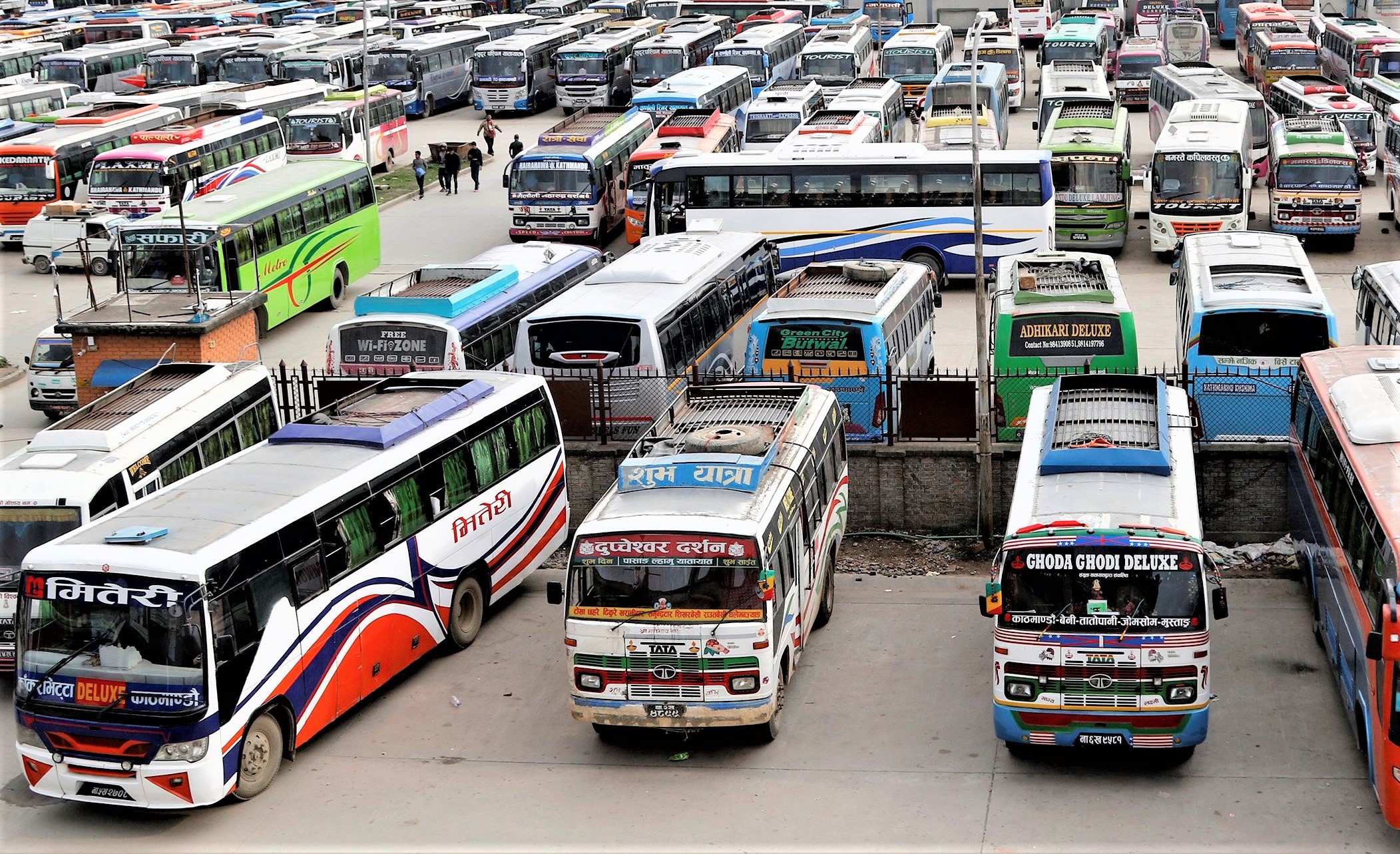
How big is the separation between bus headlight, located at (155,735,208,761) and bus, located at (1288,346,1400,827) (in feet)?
28.4

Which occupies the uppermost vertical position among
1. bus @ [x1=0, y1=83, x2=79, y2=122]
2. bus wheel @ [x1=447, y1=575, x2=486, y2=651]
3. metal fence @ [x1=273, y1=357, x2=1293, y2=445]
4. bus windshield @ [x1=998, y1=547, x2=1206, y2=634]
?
bus @ [x1=0, y1=83, x2=79, y2=122]

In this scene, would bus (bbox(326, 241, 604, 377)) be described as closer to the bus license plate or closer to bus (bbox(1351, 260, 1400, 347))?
the bus license plate

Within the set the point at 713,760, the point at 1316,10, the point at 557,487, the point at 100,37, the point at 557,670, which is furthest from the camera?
the point at 100,37

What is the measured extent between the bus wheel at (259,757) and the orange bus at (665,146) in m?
20.6

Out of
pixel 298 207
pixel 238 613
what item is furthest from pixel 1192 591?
pixel 298 207

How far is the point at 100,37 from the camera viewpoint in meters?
70.4

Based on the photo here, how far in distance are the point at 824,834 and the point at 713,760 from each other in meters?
1.63

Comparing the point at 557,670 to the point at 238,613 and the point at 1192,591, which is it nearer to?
the point at 238,613

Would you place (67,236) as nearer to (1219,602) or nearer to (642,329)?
(642,329)

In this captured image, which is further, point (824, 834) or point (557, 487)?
point (557, 487)

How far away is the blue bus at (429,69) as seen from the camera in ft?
184

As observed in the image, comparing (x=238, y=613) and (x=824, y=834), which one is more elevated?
(x=238, y=613)

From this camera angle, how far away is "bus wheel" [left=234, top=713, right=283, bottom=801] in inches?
543

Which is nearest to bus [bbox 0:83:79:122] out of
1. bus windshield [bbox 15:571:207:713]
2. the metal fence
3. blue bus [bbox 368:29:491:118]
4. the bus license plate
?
blue bus [bbox 368:29:491:118]
